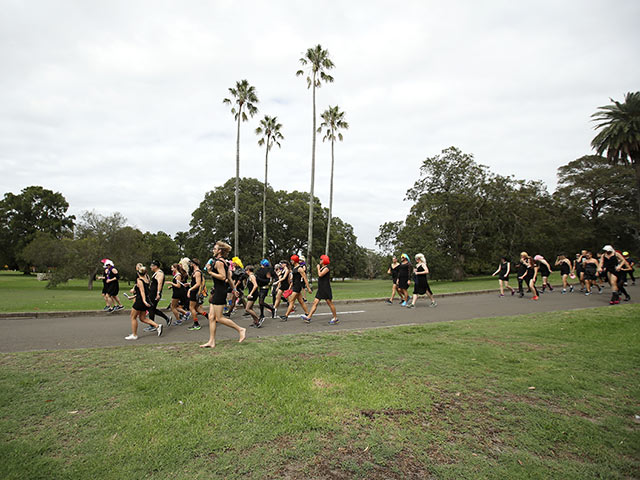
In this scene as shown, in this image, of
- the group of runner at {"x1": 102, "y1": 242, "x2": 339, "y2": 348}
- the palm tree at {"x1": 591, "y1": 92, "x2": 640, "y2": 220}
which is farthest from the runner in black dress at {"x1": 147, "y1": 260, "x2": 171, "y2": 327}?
the palm tree at {"x1": 591, "y1": 92, "x2": 640, "y2": 220}

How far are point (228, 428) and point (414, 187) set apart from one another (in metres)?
39.8

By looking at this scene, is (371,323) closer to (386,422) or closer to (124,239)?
(386,422)

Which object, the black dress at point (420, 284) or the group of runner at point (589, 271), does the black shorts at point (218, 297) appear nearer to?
the black dress at point (420, 284)

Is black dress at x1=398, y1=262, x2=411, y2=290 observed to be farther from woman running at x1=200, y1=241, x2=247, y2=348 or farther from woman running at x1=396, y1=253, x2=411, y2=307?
woman running at x1=200, y1=241, x2=247, y2=348

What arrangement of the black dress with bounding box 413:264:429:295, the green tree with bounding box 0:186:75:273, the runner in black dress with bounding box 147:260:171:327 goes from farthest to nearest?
the green tree with bounding box 0:186:75:273
the black dress with bounding box 413:264:429:295
the runner in black dress with bounding box 147:260:171:327

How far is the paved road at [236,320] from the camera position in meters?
7.89

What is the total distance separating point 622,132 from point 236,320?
1685 inches

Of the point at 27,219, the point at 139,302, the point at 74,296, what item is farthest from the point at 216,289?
the point at 27,219

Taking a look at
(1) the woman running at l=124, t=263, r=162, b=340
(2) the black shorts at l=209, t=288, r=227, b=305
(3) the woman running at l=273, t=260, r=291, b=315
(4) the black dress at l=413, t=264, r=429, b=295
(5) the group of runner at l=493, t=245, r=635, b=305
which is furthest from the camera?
(4) the black dress at l=413, t=264, r=429, b=295

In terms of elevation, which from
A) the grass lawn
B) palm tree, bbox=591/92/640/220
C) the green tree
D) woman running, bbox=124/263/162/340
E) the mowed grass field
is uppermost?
palm tree, bbox=591/92/640/220

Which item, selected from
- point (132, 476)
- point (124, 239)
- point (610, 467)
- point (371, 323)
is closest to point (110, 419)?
point (132, 476)

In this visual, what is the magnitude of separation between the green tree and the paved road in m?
46.2

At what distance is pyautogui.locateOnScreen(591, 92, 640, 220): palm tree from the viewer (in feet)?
118

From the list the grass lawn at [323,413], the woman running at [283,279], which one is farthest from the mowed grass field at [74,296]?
the grass lawn at [323,413]
